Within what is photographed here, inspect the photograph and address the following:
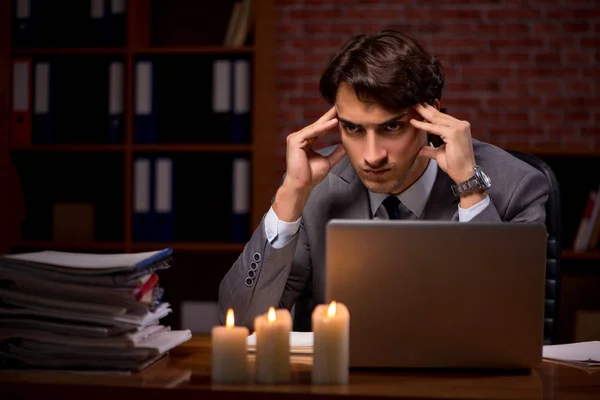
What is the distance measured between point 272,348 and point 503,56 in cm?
256

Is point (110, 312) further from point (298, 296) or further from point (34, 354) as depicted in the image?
point (298, 296)

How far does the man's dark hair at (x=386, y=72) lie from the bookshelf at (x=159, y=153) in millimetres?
1281

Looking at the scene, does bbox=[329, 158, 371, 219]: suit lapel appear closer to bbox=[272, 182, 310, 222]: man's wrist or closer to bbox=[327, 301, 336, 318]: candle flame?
bbox=[272, 182, 310, 222]: man's wrist

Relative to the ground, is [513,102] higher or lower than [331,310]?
higher

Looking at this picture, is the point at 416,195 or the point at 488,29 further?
the point at 488,29

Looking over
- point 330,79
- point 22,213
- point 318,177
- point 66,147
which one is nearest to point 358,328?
point 318,177

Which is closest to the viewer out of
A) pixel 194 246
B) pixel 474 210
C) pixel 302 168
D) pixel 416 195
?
pixel 474 210

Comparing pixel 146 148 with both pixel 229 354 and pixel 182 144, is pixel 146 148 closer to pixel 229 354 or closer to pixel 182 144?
pixel 182 144

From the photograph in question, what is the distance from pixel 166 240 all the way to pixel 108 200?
42cm

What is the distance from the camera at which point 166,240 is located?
10.1ft

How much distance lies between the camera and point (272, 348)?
1.04 metres

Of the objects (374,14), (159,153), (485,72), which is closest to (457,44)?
(485,72)

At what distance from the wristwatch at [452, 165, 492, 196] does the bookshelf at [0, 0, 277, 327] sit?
4.94 ft

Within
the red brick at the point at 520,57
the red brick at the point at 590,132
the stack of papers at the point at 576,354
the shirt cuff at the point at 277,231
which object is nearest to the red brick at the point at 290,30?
the red brick at the point at 520,57
